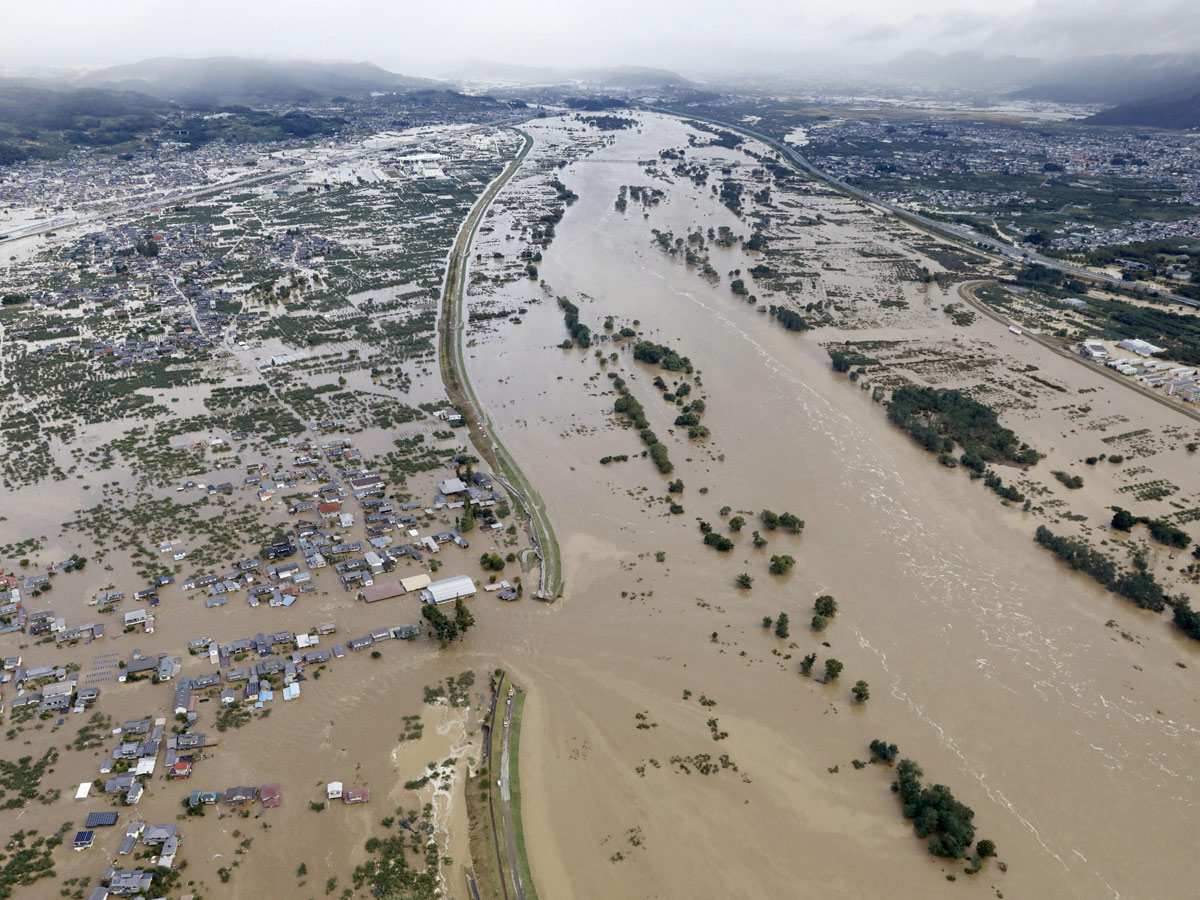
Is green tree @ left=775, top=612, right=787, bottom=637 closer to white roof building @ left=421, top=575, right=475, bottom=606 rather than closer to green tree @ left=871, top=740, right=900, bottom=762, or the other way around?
green tree @ left=871, top=740, right=900, bottom=762

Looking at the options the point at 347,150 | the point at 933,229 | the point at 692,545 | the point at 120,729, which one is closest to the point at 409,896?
the point at 120,729

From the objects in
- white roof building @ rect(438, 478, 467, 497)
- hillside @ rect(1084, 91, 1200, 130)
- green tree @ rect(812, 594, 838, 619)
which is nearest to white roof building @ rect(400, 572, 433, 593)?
white roof building @ rect(438, 478, 467, 497)

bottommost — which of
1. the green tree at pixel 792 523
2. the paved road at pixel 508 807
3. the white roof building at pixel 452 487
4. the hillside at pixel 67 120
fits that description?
the paved road at pixel 508 807

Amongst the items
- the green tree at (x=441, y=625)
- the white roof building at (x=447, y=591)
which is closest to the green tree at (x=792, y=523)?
the white roof building at (x=447, y=591)

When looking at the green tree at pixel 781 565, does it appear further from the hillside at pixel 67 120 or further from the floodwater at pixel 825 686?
the hillside at pixel 67 120

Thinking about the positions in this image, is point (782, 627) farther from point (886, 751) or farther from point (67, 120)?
point (67, 120)
